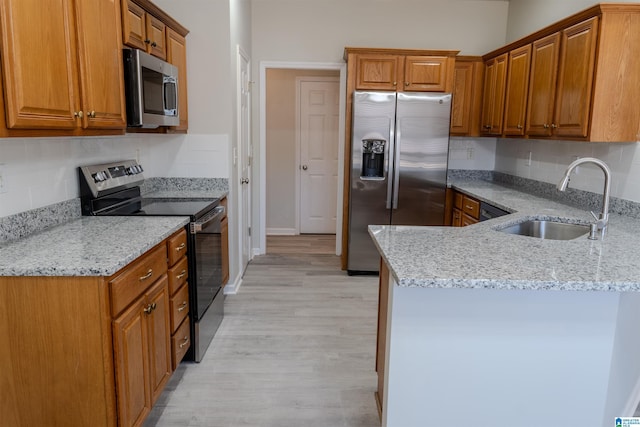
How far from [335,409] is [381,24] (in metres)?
3.93

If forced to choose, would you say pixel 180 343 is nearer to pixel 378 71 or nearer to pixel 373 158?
pixel 373 158

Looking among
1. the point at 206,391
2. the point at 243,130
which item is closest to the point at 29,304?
the point at 206,391

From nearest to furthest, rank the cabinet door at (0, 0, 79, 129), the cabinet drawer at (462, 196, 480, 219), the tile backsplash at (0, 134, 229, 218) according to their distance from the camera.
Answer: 1. the cabinet door at (0, 0, 79, 129)
2. the tile backsplash at (0, 134, 229, 218)
3. the cabinet drawer at (462, 196, 480, 219)

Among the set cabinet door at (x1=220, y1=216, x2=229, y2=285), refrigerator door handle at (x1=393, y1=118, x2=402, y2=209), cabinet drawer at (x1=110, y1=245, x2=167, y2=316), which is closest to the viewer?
cabinet drawer at (x1=110, y1=245, x2=167, y2=316)

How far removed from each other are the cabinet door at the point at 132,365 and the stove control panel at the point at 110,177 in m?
1.03

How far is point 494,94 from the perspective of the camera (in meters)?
4.25

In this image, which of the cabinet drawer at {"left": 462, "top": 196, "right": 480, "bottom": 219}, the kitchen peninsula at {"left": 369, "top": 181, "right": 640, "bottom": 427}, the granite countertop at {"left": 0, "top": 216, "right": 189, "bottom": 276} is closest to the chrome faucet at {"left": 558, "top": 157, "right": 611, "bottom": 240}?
the kitchen peninsula at {"left": 369, "top": 181, "right": 640, "bottom": 427}

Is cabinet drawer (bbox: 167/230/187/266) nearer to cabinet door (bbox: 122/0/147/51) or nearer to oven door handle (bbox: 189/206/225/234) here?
oven door handle (bbox: 189/206/225/234)

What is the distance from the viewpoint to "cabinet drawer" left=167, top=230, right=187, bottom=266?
2305 millimetres

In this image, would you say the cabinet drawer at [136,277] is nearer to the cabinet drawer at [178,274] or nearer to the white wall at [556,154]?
the cabinet drawer at [178,274]

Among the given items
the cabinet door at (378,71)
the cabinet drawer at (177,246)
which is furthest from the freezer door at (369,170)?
the cabinet drawer at (177,246)

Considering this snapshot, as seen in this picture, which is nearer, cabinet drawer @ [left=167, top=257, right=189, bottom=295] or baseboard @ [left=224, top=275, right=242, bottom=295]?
cabinet drawer @ [left=167, top=257, right=189, bottom=295]

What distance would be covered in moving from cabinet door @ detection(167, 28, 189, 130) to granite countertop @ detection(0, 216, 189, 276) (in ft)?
3.84

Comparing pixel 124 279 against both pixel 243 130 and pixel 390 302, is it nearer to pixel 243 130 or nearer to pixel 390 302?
pixel 390 302
